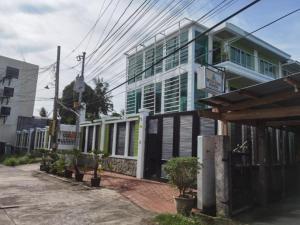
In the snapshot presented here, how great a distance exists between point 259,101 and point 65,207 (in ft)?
18.6

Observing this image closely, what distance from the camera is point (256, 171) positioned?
920 cm

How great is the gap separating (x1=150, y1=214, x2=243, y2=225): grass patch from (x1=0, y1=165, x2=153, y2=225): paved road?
45cm

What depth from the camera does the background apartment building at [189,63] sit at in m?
18.8

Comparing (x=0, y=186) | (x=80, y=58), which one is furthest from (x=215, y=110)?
(x=80, y=58)

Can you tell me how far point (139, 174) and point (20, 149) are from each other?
2779 cm

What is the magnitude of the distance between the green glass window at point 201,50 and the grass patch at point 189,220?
42.2 feet

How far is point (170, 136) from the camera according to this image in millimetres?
13328

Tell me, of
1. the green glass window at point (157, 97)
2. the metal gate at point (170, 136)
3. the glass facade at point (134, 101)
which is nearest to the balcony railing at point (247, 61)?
the green glass window at point (157, 97)

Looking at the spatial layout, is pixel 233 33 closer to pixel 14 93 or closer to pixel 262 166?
pixel 262 166

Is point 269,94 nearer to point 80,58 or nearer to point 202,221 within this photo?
point 202,221

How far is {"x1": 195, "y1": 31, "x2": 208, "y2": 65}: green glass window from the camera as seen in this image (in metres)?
19.1

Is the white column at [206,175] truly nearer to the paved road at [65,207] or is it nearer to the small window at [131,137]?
the paved road at [65,207]

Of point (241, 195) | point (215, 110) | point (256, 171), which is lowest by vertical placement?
point (241, 195)

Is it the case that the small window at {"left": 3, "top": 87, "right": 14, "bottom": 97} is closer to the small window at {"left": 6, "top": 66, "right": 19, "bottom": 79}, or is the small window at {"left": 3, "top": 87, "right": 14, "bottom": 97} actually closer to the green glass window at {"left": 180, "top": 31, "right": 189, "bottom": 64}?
the small window at {"left": 6, "top": 66, "right": 19, "bottom": 79}
